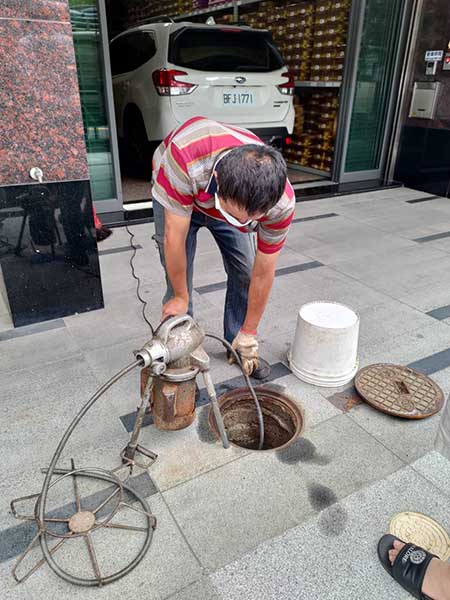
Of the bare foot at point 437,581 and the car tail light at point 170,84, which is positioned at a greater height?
the car tail light at point 170,84

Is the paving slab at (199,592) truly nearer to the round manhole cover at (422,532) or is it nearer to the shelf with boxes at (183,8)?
the round manhole cover at (422,532)

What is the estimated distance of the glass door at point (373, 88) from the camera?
583 centimetres

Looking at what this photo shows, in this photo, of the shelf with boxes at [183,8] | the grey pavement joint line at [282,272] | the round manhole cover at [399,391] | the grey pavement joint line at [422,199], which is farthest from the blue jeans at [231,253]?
the shelf with boxes at [183,8]

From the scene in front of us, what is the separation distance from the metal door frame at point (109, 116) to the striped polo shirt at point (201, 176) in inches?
117

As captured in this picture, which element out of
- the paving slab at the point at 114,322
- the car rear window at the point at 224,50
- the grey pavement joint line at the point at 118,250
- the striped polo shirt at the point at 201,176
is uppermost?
the car rear window at the point at 224,50

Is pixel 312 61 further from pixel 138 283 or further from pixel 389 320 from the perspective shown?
pixel 389 320

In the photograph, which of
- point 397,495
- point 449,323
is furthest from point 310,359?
point 449,323

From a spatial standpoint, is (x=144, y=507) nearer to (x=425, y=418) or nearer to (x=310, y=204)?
(x=425, y=418)

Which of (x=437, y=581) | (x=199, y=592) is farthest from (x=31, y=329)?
(x=437, y=581)

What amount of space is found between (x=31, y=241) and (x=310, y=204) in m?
3.91

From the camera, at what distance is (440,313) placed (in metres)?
3.21

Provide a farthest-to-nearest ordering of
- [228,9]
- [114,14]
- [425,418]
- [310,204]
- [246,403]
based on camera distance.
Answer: [114,14], [228,9], [310,204], [246,403], [425,418]

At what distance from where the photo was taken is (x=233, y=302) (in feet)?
8.50

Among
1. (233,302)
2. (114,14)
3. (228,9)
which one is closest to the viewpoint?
(233,302)
